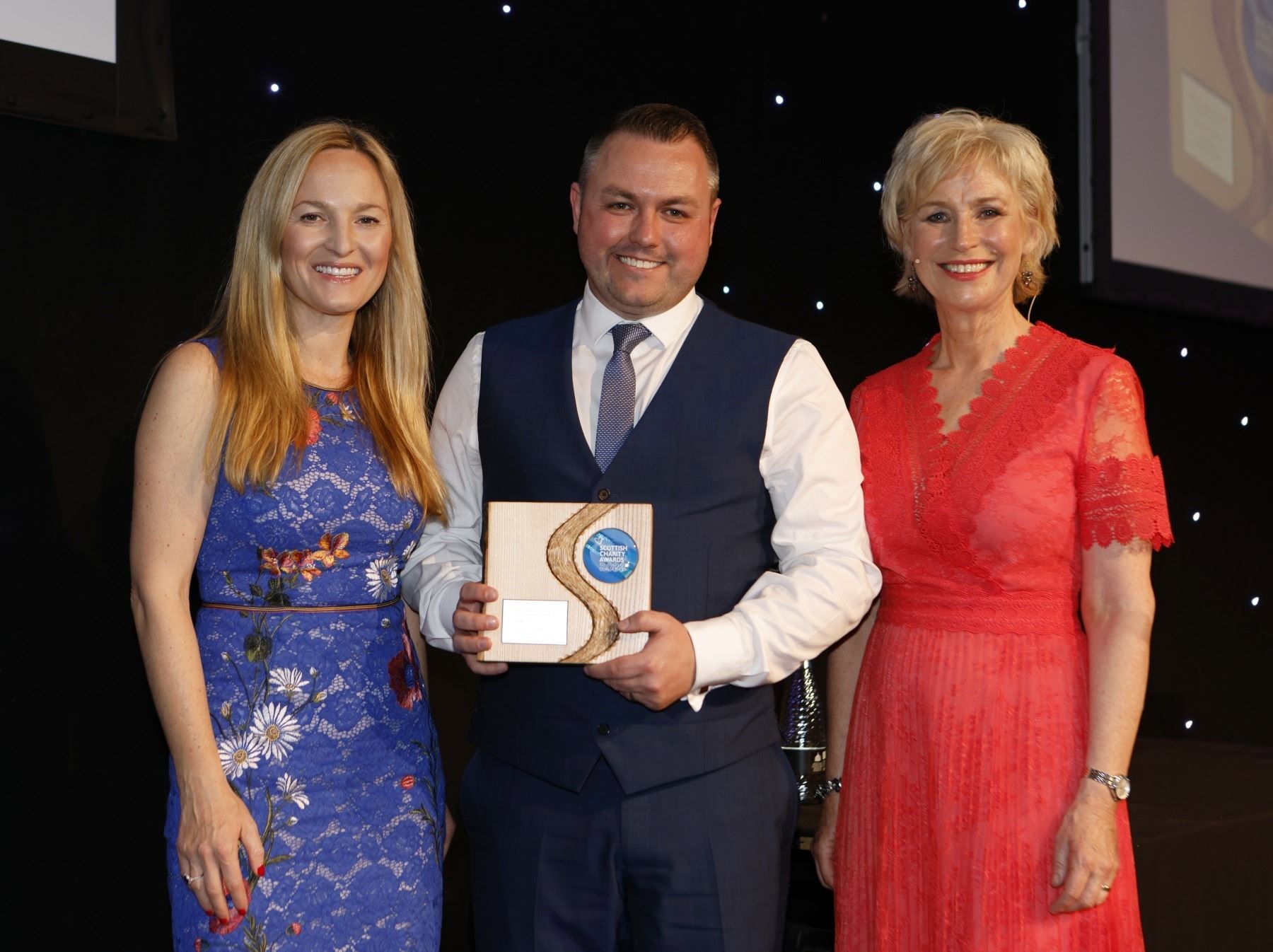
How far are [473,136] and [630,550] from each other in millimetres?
1513

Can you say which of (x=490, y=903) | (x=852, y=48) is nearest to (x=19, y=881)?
(x=490, y=903)

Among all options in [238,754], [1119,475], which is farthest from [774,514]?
[238,754]

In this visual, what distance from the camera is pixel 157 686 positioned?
1804mm

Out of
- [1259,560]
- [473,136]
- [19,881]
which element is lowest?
[19,881]

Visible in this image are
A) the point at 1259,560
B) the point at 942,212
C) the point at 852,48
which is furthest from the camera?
the point at 1259,560

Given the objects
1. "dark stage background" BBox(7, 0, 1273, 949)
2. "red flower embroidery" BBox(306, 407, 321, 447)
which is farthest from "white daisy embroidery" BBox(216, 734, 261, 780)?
"dark stage background" BBox(7, 0, 1273, 949)

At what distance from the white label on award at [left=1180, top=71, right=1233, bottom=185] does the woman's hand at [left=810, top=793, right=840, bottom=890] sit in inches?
119

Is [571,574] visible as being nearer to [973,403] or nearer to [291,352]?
[291,352]

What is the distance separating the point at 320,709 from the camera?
1.88m

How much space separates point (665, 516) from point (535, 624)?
28cm

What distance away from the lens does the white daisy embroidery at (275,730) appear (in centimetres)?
184

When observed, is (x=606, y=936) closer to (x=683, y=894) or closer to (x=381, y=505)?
(x=683, y=894)

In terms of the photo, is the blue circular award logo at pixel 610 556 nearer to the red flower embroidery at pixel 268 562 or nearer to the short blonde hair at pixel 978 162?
the red flower embroidery at pixel 268 562

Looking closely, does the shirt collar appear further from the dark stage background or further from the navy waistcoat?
the dark stage background
